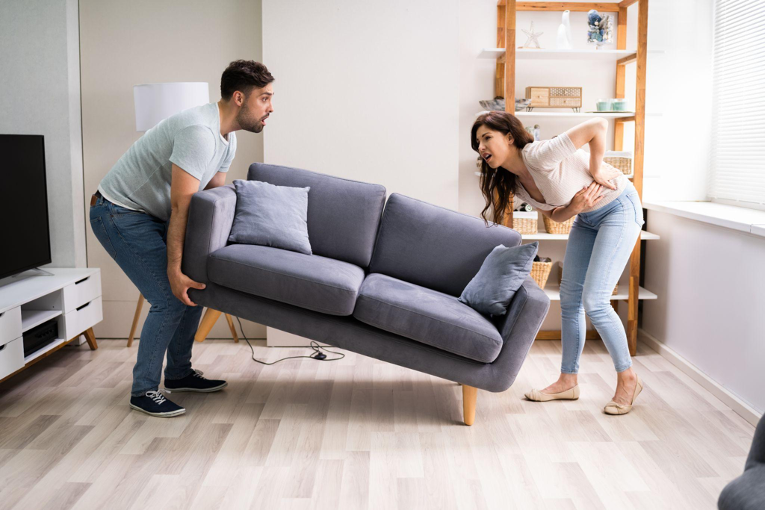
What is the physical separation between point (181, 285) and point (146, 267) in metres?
0.19

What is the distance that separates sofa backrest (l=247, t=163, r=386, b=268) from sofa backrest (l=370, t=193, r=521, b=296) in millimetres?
59

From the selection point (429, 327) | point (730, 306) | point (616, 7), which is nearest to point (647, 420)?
point (730, 306)

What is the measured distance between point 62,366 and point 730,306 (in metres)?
3.22

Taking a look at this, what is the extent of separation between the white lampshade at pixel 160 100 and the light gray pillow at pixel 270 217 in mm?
620

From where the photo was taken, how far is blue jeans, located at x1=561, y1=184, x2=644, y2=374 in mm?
2684

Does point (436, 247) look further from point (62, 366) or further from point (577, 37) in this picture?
point (62, 366)

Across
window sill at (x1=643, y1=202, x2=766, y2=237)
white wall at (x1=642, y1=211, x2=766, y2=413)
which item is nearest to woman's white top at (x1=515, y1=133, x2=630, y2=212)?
window sill at (x1=643, y1=202, x2=766, y2=237)

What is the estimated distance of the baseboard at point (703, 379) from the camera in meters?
2.67

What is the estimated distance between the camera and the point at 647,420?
268 centimetres

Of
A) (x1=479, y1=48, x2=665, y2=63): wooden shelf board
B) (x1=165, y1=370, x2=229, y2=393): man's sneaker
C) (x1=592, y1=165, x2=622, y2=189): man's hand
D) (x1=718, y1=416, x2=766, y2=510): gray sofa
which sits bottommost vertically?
(x1=165, y1=370, x2=229, y2=393): man's sneaker

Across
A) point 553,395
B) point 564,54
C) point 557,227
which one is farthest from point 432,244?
point 564,54

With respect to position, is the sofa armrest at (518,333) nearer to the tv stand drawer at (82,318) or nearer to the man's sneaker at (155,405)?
the man's sneaker at (155,405)

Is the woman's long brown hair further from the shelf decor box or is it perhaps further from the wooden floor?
the shelf decor box

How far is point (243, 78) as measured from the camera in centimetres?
260
